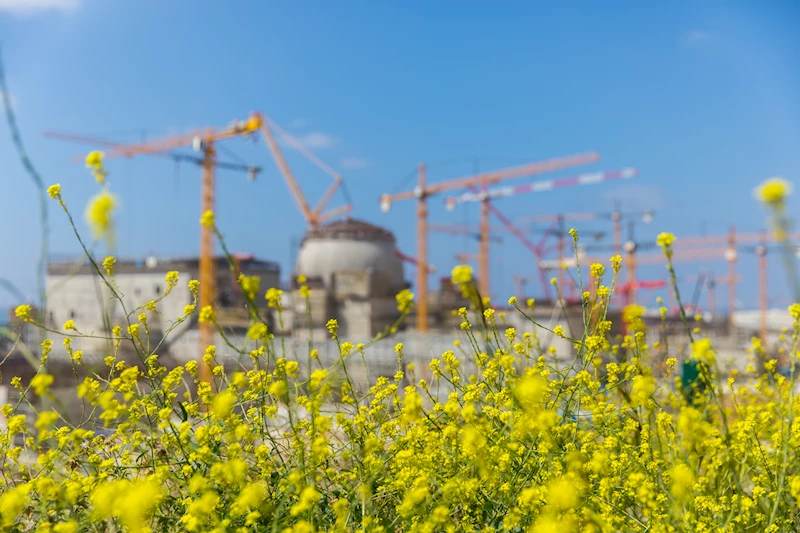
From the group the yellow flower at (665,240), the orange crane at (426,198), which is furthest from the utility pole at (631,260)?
the yellow flower at (665,240)

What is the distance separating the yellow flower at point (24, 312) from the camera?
2.29m

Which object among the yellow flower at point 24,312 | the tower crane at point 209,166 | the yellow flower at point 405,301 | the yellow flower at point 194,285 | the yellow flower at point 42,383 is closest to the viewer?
the yellow flower at point 42,383

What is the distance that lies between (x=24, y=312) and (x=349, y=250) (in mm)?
35145

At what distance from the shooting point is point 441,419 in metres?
2.93

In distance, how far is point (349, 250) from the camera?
37.4 metres

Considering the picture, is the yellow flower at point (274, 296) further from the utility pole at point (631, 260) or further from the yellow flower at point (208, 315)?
the utility pole at point (631, 260)

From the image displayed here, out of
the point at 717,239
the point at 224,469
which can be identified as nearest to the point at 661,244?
the point at 224,469

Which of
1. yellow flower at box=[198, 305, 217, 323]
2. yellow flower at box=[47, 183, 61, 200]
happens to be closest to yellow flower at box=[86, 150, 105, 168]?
yellow flower at box=[47, 183, 61, 200]

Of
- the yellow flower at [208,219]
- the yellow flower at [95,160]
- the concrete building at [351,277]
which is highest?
the yellow flower at [95,160]

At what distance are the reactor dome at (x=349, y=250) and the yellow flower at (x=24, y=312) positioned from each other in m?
→ 34.1

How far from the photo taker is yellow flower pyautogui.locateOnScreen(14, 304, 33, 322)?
2.29 m

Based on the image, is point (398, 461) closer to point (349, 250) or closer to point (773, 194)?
point (773, 194)

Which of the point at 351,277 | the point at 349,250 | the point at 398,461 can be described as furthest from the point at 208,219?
the point at 349,250

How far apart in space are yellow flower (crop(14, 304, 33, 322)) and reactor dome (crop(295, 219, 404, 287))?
34.1 meters
